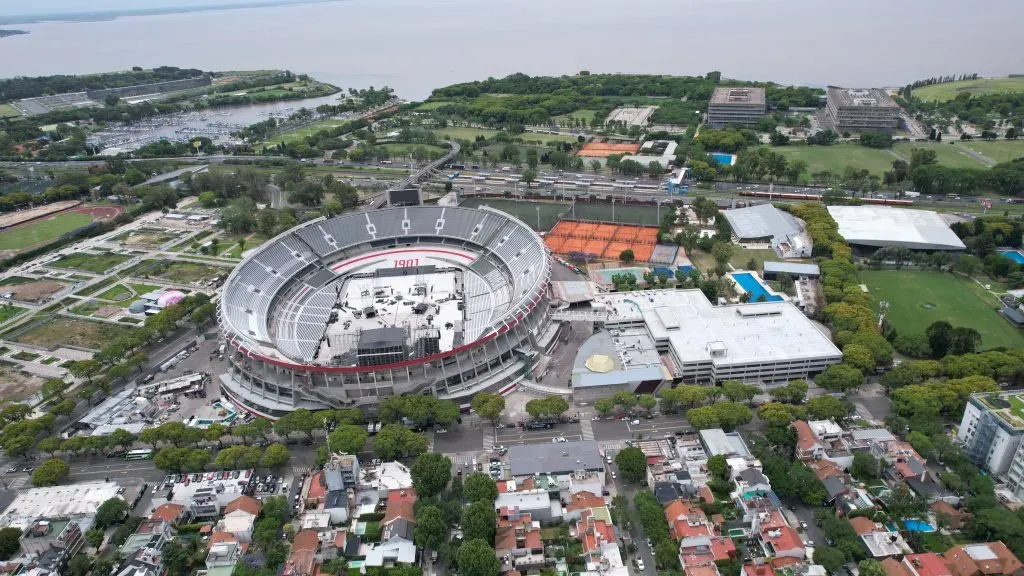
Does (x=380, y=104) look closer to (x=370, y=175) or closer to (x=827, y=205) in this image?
(x=370, y=175)

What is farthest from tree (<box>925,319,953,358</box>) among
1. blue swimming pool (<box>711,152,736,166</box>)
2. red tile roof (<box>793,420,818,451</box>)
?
blue swimming pool (<box>711,152,736,166</box>)

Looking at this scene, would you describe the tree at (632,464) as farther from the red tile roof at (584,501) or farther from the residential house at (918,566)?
the residential house at (918,566)

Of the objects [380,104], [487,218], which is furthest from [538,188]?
[380,104]

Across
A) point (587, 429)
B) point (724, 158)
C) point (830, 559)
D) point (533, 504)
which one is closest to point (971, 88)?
point (724, 158)

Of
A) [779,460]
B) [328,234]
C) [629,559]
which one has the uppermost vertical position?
[328,234]

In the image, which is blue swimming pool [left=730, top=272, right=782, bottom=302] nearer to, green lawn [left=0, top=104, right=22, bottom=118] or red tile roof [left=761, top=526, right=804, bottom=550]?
red tile roof [left=761, top=526, right=804, bottom=550]

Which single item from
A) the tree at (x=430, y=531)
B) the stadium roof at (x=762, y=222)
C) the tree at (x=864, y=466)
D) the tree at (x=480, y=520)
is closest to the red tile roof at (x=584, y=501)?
the tree at (x=480, y=520)

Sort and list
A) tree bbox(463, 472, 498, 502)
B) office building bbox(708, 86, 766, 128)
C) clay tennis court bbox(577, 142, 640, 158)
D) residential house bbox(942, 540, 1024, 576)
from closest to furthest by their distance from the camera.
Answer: residential house bbox(942, 540, 1024, 576) → tree bbox(463, 472, 498, 502) → clay tennis court bbox(577, 142, 640, 158) → office building bbox(708, 86, 766, 128)
